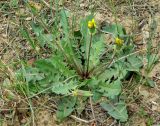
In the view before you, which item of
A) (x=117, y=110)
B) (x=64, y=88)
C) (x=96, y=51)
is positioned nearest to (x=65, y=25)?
(x=96, y=51)

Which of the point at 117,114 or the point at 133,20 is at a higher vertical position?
the point at 133,20

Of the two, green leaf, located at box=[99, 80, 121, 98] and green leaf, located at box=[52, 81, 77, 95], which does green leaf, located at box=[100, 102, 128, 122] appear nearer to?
green leaf, located at box=[99, 80, 121, 98]

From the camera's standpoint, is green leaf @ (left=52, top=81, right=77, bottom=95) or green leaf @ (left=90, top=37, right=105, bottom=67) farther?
green leaf @ (left=90, top=37, right=105, bottom=67)

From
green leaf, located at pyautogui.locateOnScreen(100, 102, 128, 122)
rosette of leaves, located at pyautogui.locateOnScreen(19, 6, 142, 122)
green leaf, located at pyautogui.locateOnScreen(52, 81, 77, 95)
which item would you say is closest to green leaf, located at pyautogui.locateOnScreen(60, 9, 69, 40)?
rosette of leaves, located at pyautogui.locateOnScreen(19, 6, 142, 122)

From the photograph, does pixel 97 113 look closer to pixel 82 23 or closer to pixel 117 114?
pixel 117 114

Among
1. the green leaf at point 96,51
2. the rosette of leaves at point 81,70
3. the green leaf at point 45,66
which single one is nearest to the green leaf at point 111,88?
the rosette of leaves at point 81,70

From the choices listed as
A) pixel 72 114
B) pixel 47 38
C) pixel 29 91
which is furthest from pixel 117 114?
pixel 47 38
